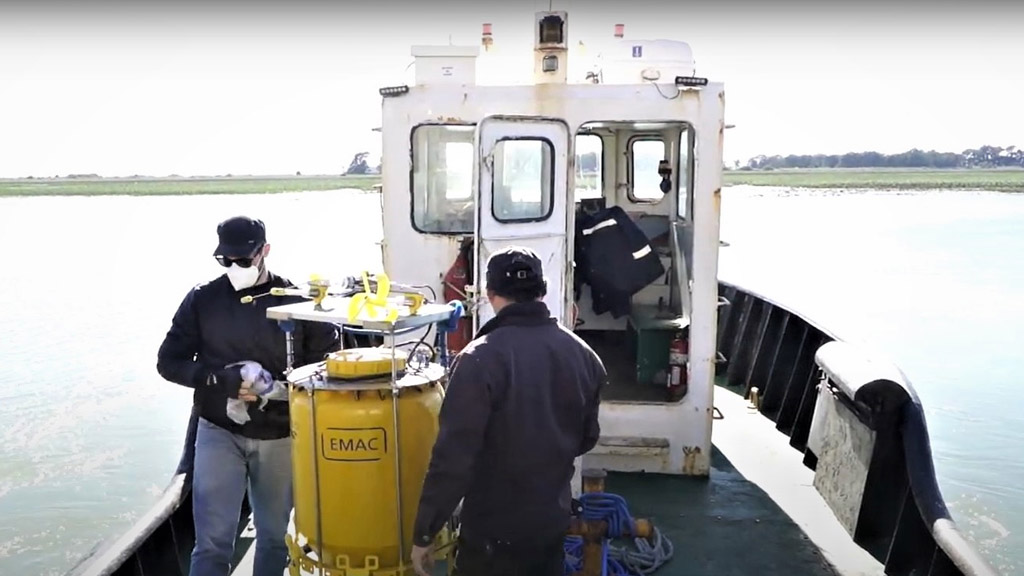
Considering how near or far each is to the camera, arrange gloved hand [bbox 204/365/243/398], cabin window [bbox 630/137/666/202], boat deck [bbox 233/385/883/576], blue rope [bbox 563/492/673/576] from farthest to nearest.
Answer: cabin window [bbox 630/137/666/202] → boat deck [bbox 233/385/883/576] → blue rope [bbox 563/492/673/576] → gloved hand [bbox 204/365/243/398]

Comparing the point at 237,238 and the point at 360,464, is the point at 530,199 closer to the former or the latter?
the point at 237,238

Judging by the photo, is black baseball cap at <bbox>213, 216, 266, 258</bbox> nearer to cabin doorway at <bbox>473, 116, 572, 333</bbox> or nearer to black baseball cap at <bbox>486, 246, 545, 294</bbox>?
black baseball cap at <bbox>486, 246, 545, 294</bbox>

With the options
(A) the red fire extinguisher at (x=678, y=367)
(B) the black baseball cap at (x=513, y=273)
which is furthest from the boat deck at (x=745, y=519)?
(B) the black baseball cap at (x=513, y=273)

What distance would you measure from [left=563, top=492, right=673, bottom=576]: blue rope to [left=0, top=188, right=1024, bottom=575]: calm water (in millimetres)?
3022

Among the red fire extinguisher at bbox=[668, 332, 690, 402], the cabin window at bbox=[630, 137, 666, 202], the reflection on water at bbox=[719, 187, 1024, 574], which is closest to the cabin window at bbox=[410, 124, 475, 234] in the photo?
the red fire extinguisher at bbox=[668, 332, 690, 402]

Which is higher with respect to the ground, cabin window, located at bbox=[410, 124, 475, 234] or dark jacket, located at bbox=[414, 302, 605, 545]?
cabin window, located at bbox=[410, 124, 475, 234]

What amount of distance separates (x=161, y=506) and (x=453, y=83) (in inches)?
111

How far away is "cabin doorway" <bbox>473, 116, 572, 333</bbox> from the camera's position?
4.70m

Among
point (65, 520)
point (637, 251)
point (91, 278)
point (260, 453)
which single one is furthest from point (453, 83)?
point (91, 278)

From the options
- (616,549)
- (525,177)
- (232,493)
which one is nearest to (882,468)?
(616,549)

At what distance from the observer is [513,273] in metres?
2.65

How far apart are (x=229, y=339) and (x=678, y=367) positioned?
10.3 feet

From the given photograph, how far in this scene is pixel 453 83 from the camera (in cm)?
540

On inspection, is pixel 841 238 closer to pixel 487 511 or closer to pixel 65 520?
pixel 65 520
